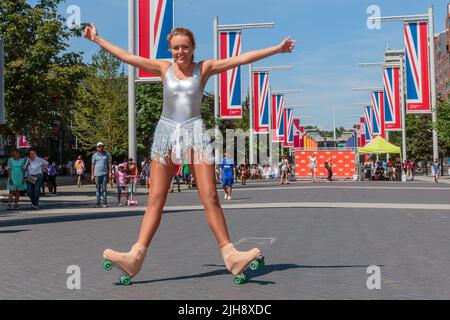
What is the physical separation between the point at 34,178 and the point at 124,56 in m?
13.9

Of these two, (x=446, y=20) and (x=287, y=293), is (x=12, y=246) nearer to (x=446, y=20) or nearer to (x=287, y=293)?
(x=287, y=293)

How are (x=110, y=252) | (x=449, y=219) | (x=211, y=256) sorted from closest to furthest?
1. (x=110, y=252)
2. (x=211, y=256)
3. (x=449, y=219)

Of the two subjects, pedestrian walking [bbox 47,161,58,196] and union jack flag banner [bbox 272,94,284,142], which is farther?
union jack flag banner [bbox 272,94,284,142]

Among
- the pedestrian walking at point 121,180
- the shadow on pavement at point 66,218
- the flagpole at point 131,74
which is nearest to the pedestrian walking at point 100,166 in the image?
the pedestrian walking at point 121,180

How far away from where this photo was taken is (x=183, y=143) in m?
5.58

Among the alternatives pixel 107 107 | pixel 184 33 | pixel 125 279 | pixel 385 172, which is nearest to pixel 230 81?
pixel 107 107

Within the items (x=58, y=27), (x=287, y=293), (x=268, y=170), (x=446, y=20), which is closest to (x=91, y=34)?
(x=287, y=293)

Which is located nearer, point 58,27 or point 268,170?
point 58,27

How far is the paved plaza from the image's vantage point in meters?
5.36

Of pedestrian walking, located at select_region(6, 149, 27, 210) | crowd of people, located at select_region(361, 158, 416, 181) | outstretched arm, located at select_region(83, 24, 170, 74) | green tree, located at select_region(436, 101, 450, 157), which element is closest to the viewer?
outstretched arm, located at select_region(83, 24, 170, 74)

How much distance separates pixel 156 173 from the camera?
5.68m

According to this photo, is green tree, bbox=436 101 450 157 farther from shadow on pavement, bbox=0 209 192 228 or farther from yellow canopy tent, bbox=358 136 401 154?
shadow on pavement, bbox=0 209 192 228

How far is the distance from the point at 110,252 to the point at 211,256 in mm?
2262

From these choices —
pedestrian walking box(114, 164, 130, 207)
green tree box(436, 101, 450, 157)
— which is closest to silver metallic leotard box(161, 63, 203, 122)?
pedestrian walking box(114, 164, 130, 207)
